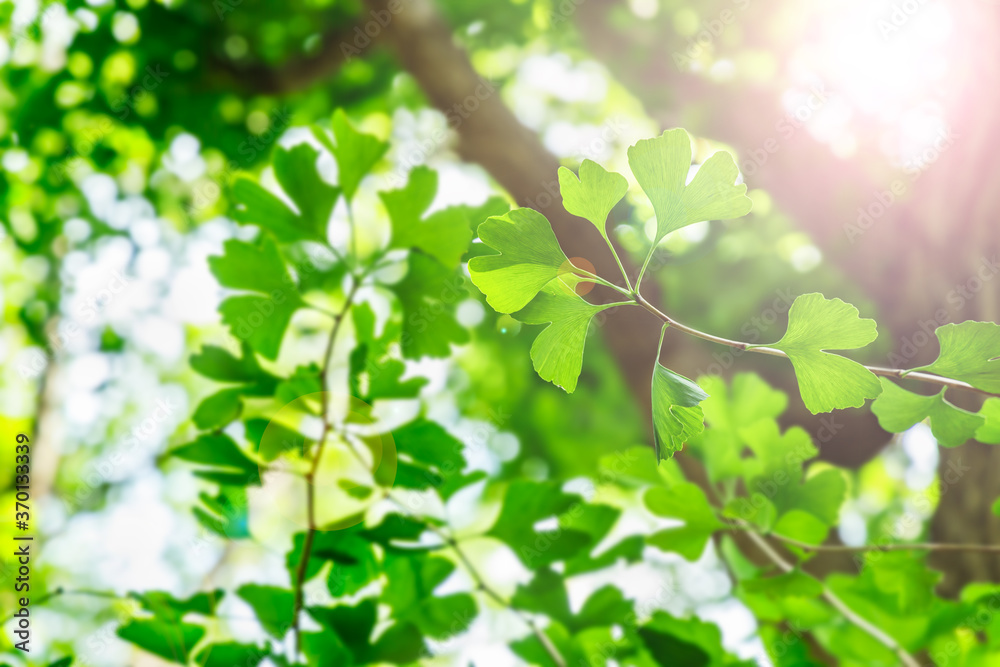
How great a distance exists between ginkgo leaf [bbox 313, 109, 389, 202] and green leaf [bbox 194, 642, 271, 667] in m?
0.61

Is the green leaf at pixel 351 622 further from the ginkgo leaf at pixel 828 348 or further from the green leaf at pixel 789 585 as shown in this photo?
the ginkgo leaf at pixel 828 348

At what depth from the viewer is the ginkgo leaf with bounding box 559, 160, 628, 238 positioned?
44 cm

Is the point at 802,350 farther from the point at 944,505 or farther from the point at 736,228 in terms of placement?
the point at 736,228

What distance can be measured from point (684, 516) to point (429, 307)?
0.46 meters

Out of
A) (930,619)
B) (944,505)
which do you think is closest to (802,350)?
(930,619)

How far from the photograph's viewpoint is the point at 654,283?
2348mm

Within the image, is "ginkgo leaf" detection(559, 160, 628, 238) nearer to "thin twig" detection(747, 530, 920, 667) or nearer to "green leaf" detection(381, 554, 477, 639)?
"green leaf" detection(381, 554, 477, 639)

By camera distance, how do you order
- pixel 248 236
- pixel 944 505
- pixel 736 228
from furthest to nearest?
pixel 736 228 < pixel 248 236 < pixel 944 505

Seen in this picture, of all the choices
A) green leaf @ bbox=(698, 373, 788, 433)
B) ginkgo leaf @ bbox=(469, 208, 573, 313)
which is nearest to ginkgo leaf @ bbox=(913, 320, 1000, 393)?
ginkgo leaf @ bbox=(469, 208, 573, 313)

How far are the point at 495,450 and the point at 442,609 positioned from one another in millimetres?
1883

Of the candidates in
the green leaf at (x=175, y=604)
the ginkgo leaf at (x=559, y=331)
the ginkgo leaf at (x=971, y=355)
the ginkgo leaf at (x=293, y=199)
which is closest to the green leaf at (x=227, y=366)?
the ginkgo leaf at (x=293, y=199)

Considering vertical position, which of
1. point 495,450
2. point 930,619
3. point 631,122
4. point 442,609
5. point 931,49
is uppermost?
point 931,49

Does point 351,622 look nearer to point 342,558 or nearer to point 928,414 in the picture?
point 342,558

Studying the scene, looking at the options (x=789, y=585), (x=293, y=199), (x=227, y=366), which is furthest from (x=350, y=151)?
(x=789, y=585)
